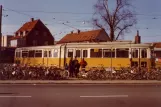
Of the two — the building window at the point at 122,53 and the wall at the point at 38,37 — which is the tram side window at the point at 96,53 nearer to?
the building window at the point at 122,53

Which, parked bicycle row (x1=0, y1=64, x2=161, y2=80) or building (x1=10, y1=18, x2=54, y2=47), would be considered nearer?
parked bicycle row (x1=0, y1=64, x2=161, y2=80)

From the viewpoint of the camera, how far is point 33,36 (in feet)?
296

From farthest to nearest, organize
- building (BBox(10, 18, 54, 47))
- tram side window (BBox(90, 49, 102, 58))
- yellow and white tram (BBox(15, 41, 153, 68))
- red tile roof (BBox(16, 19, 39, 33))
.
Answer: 1. red tile roof (BBox(16, 19, 39, 33))
2. building (BBox(10, 18, 54, 47))
3. tram side window (BBox(90, 49, 102, 58))
4. yellow and white tram (BBox(15, 41, 153, 68))

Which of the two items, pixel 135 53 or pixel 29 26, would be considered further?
pixel 29 26

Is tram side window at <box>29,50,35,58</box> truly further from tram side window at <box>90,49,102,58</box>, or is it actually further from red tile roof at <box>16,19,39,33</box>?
red tile roof at <box>16,19,39,33</box>

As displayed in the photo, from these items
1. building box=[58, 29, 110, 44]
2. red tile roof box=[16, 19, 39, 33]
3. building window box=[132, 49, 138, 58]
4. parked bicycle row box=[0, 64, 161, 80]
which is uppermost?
red tile roof box=[16, 19, 39, 33]

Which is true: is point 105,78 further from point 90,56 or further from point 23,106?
point 23,106

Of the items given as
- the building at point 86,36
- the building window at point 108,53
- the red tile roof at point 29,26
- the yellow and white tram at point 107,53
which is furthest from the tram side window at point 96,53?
the red tile roof at point 29,26

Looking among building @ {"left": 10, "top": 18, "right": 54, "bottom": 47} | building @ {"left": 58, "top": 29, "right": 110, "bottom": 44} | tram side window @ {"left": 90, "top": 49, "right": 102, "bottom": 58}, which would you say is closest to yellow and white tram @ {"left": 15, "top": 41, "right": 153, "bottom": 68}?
tram side window @ {"left": 90, "top": 49, "right": 102, "bottom": 58}

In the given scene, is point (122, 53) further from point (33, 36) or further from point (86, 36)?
point (33, 36)

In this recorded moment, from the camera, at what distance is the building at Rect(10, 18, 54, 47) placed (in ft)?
293

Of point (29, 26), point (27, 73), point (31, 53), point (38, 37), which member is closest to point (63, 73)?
point (27, 73)

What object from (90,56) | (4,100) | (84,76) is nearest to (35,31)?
(90,56)

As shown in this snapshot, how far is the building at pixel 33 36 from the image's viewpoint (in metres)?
89.2
